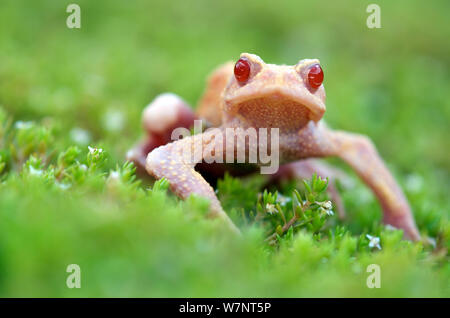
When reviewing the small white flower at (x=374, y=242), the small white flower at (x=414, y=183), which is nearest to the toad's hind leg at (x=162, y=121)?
the small white flower at (x=374, y=242)

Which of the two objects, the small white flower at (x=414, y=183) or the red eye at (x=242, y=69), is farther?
the small white flower at (x=414, y=183)

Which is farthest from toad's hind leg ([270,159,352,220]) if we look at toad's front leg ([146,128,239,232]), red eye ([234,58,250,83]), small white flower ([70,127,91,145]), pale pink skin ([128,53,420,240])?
→ small white flower ([70,127,91,145])

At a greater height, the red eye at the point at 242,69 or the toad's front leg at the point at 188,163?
the red eye at the point at 242,69

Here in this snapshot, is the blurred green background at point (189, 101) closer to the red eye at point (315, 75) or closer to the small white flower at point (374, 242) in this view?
the small white flower at point (374, 242)

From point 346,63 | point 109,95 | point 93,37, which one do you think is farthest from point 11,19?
point 346,63

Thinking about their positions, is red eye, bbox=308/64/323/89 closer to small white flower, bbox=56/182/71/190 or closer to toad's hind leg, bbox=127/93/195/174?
toad's hind leg, bbox=127/93/195/174

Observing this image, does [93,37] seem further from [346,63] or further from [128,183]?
[128,183]
